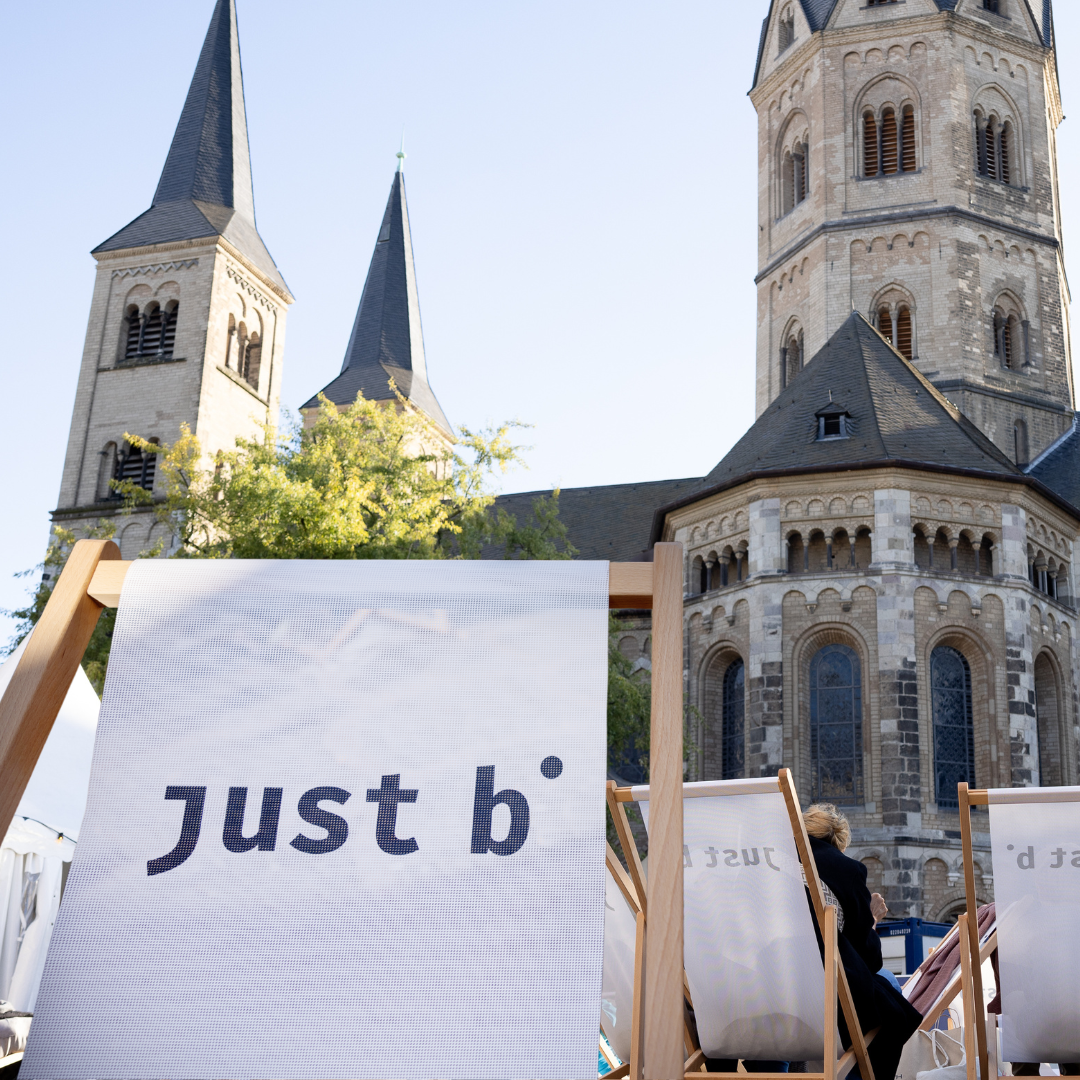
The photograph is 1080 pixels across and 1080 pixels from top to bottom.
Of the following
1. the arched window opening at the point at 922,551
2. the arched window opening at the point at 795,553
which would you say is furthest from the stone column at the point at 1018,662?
the arched window opening at the point at 795,553

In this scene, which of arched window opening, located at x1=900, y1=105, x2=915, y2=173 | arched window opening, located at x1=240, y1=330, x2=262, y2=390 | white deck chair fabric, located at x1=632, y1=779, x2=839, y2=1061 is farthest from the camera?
arched window opening, located at x1=240, y1=330, x2=262, y2=390

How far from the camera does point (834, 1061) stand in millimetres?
3828

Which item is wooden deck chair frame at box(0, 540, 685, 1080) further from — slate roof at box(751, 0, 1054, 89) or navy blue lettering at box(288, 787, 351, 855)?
slate roof at box(751, 0, 1054, 89)

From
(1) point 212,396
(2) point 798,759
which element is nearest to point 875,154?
(2) point 798,759

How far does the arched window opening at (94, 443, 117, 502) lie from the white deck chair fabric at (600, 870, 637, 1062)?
102 feet

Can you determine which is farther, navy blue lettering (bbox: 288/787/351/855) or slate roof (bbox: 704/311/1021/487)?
slate roof (bbox: 704/311/1021/487)

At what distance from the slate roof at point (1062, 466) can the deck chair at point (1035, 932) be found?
911 inches

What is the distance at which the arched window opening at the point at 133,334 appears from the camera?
36.1m

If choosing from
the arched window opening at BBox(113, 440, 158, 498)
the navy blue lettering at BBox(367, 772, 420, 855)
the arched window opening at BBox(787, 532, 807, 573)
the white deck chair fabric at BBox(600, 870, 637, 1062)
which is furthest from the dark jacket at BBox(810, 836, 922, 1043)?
the arched window opening at BBox(113, 440, 158, 498)

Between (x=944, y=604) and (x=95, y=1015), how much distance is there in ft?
63.8

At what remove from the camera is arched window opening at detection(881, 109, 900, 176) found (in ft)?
96.1

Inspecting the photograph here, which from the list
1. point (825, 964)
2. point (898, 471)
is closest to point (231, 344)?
point (898, 471)

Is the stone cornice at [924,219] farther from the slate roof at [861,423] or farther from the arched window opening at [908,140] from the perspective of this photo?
the slate roof at [861,423]

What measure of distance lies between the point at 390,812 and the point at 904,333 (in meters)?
27.2
